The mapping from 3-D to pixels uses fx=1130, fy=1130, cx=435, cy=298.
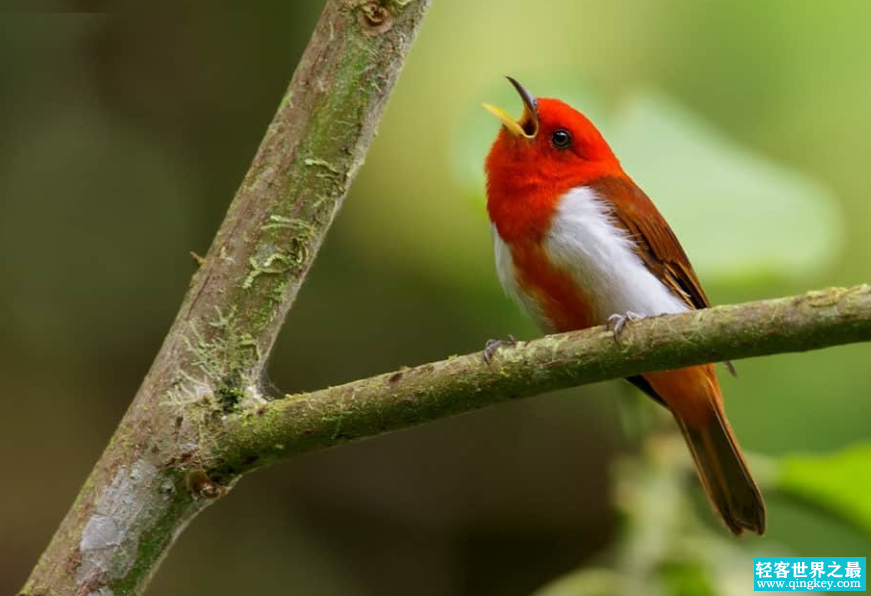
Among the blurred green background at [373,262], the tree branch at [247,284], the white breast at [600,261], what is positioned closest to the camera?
the tree branch at [247,284]

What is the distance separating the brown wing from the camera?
3.11m

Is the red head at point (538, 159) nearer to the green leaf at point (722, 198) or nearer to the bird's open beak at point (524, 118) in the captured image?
the bird's open beak at point (524, 118)

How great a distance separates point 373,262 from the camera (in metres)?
4.90

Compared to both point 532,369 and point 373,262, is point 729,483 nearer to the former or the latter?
point 532,369

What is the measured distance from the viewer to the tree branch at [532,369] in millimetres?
1585

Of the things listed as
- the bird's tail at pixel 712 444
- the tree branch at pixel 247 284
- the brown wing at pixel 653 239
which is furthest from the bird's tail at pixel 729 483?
the tree branch at pixel 247 284

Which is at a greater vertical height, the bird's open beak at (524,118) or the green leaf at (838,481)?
the bird's open beak at (524,118)

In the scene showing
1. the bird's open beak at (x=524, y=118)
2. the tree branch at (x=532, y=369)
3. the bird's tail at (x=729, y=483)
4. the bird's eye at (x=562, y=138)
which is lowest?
the tree branch at (x=532, y=369)

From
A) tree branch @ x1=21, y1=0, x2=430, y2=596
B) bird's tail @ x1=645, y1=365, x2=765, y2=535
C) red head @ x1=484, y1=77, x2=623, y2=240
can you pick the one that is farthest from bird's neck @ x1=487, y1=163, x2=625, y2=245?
tree branch @ x1=21, y1=0, x2=430, y2=596

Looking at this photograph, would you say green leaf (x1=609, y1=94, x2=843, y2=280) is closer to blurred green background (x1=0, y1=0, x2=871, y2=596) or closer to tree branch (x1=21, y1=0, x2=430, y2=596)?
tree branch (x1=21, y1=0, x2=430, y2=596)

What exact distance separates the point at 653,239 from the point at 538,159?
41cm

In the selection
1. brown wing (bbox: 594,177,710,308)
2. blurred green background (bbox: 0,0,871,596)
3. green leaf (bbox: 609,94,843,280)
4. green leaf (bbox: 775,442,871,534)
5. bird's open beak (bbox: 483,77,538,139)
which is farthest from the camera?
blurred green background (bbox: 0,0,871,596)

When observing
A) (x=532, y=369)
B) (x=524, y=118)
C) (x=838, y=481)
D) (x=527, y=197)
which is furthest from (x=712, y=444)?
(x=532, y=369)

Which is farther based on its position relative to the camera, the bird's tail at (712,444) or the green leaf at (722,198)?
the bird's tail at (712,444)
